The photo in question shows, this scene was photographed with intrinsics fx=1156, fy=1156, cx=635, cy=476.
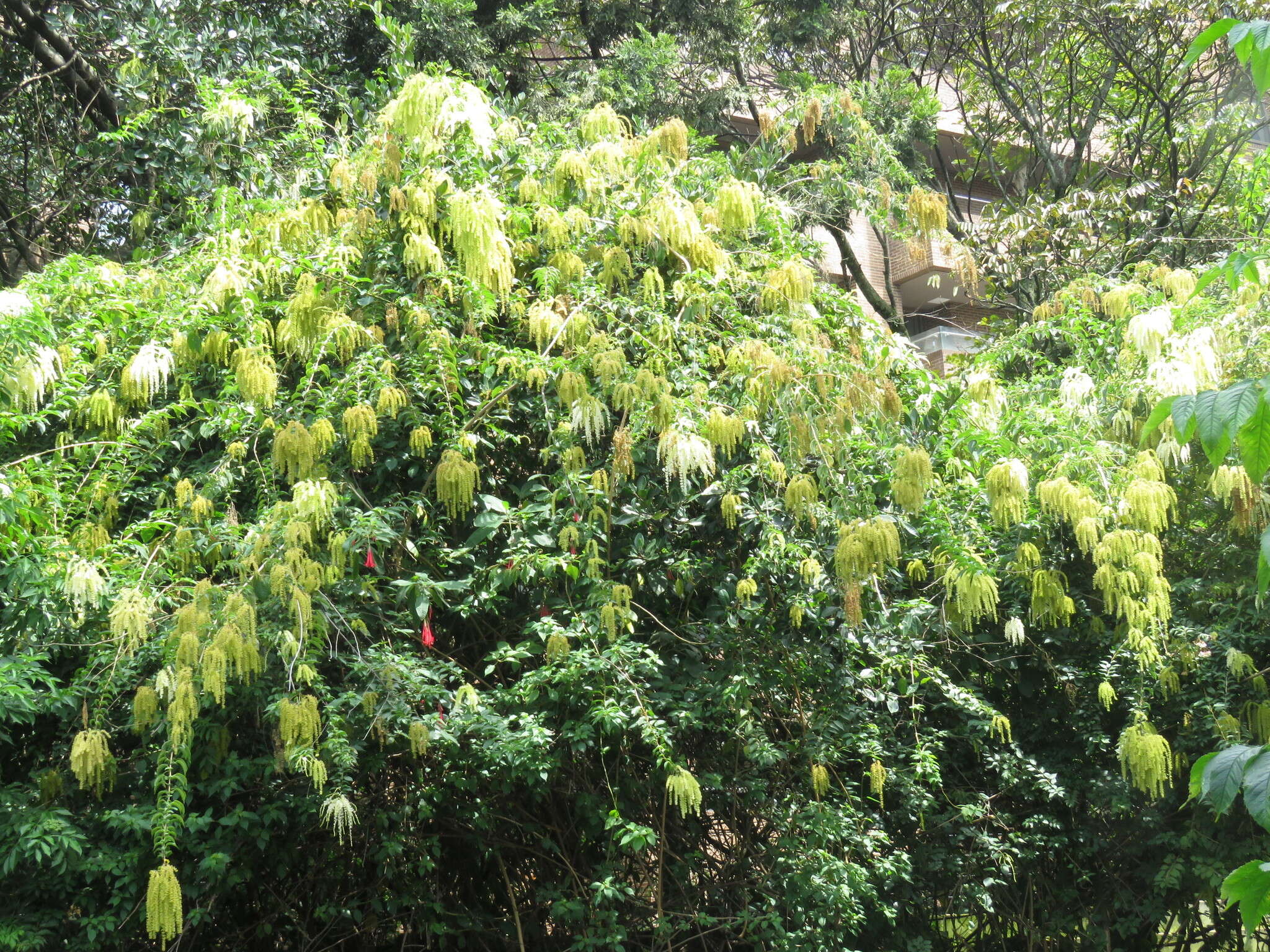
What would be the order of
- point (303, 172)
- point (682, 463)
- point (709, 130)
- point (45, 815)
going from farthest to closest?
point (709, 130), point (303, 172), point (682, 463), point (45, 815)

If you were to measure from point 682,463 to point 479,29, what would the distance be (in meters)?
6.02

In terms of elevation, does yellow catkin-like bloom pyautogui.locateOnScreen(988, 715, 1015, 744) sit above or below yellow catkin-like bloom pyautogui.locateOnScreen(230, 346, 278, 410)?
below

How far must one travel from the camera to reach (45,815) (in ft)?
12.4

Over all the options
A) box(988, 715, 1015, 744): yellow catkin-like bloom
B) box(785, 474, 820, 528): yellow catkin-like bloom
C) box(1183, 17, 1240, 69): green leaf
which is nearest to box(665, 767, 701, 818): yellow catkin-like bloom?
box(785, 474, 820, 528): yellow catkin-like bloom

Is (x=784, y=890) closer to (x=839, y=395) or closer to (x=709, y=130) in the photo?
(x=839, y=395)

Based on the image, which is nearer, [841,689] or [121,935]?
[121,935]

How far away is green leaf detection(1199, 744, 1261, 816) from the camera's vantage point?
137 centimetres

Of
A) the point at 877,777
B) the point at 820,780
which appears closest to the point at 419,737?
the point at 820,780

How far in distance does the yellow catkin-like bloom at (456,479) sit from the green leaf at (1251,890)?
9.93 feet

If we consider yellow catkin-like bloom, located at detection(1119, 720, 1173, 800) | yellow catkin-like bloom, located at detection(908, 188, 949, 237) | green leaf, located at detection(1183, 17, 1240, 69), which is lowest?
yellow catkin-like bloom, located at detection(1119, 720, 1173, 800)

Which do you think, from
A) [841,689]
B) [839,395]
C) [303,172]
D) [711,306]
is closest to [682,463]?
[839,395]

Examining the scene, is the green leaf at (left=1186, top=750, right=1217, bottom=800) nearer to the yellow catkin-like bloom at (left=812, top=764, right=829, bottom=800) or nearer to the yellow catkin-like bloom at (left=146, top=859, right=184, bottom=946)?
the yellow catkin-like bloom at (left=146, top=859, right=184, bottom=946)

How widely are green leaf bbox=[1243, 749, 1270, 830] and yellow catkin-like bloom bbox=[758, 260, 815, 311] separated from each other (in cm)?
353

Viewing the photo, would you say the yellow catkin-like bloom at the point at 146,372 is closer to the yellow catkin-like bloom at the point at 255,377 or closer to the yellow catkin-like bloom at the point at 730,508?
the yellow catkin-like bloom at the point at 255,377
